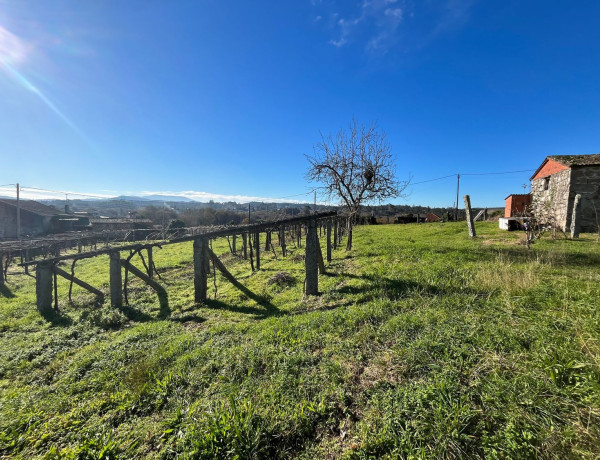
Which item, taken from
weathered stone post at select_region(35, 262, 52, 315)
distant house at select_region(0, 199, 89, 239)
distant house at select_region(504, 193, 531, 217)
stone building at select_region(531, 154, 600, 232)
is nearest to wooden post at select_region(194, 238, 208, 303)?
weathered stone post at select_region(35, 262, 52, 315)

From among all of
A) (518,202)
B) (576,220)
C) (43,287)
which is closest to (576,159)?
(576,220)

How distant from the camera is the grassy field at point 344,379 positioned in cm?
225

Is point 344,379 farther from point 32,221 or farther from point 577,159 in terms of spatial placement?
point 32,221

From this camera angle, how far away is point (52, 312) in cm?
795

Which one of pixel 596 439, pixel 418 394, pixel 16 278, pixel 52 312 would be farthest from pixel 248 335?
pixel 16 278

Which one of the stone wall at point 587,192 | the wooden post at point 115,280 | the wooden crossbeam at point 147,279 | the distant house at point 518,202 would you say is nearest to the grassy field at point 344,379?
the wooden post at point 115,280

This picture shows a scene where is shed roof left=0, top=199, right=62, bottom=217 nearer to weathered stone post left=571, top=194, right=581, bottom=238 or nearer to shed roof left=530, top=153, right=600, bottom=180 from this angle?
weathered stone post left=571, top=194, right=581, bottom=238

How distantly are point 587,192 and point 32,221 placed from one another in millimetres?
59043

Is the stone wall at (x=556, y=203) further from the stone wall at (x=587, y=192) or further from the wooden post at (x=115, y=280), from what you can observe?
the wooden post at (x=115, y=280)

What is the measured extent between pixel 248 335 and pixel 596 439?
4660 millimetres

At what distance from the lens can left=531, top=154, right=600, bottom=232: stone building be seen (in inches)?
512

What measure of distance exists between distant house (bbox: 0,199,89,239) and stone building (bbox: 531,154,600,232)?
172ft

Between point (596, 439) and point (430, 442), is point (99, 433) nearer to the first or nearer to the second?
point (430, 442)

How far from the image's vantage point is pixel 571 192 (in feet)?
43.5
